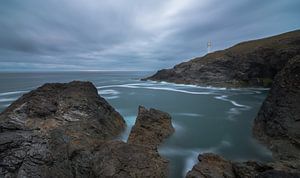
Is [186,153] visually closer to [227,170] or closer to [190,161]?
[190,161]

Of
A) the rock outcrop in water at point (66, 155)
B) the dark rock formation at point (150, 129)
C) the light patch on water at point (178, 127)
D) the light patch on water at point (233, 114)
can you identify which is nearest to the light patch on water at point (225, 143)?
the dark rock formation at point (150, 129)

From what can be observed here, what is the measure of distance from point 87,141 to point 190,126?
9.25 metres

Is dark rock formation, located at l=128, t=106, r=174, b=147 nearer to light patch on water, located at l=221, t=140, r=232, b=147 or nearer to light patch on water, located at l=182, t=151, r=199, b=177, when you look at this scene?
light patch on water, located at l=182, t=151, r=199, b=177

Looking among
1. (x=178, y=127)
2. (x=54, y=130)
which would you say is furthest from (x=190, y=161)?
(x=54, y=130)

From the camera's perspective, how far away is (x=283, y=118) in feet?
35.9

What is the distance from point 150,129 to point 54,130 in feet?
15.7

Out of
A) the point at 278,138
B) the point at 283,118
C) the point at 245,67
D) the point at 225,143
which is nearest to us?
the point at 278,138

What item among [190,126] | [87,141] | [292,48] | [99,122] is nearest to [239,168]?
[87,141]

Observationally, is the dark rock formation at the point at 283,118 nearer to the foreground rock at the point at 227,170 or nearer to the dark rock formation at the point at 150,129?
the foreground rock at the point at 227,170

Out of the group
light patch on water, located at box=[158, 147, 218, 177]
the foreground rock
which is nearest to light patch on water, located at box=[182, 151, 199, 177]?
light patch on water, located at box=[158, 147, 218, 177]

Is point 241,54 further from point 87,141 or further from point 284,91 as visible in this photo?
point 87,141

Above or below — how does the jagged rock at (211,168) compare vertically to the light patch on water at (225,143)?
above

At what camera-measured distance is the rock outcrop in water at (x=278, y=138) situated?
6.46 meters

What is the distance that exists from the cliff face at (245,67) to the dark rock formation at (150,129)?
32010 millimetres
